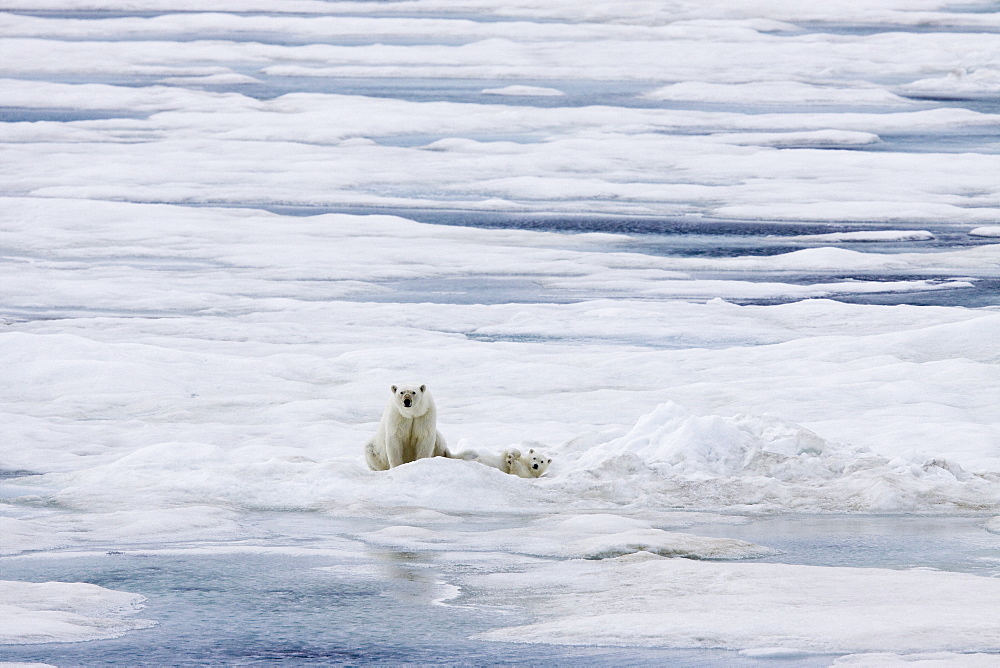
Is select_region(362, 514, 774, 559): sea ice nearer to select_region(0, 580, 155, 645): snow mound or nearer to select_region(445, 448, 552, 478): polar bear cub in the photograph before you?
select_region(445, 448, 552, 478): polar bear cub

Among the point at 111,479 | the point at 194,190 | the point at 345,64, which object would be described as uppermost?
the point at 345,64

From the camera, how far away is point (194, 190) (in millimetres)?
19656

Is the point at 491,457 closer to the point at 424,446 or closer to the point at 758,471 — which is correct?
the point at 424,446

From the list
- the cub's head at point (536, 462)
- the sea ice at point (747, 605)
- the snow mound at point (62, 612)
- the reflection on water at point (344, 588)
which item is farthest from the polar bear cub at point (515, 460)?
the snow mound at point (62, 612)

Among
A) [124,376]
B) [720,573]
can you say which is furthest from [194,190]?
[720,573]

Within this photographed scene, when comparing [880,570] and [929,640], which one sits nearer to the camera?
[929,640]

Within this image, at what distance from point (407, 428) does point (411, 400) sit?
0.67 ft

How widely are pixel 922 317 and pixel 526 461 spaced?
5873 millimetres

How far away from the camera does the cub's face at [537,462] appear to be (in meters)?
7.06

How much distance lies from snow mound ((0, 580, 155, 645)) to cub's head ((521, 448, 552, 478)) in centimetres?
255

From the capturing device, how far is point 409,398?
22.4ft

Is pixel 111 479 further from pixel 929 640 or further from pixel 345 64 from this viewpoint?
pixel 345 64

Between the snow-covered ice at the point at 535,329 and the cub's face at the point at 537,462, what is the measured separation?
8cm

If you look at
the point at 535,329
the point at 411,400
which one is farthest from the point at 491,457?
the point at 535,329
